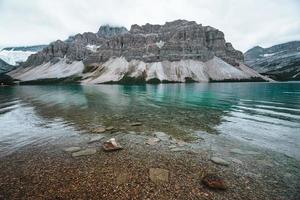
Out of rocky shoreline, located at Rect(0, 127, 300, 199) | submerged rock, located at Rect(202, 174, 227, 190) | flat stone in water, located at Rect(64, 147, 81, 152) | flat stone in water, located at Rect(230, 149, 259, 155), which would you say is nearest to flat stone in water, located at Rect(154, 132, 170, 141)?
rocky shoreline, located at Rect(0, 127, 300, 199)

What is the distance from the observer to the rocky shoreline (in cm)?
1196

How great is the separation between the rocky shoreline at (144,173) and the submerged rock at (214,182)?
6 centimetres

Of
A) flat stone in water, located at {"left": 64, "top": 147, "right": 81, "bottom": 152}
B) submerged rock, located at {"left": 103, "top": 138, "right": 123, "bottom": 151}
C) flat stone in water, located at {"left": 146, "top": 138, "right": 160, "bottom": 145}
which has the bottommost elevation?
flat stone in water, located at {"left": 64, "top": 147, "right": 81, "bottom": 152}

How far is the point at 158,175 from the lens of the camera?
14156 mm

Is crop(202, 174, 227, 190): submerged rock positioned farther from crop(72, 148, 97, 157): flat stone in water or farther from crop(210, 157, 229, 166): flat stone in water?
crop(72, 148, 97, 157): flat stone in water

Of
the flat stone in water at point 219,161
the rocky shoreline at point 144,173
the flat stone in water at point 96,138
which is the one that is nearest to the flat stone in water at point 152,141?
the rocky shoreline at point 144,173

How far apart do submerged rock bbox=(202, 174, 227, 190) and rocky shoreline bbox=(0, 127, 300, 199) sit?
0.06 metres

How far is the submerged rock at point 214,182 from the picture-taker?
490 inches

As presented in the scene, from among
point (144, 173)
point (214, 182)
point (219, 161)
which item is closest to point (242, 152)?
point (219, 161)

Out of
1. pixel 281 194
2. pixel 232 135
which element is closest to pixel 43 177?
pixel 281 194

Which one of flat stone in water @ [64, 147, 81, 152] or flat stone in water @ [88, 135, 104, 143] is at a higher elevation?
flat stone in water @ [88, 135, 104, 143]

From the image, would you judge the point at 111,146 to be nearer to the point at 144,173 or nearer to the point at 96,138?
the point at 96,138

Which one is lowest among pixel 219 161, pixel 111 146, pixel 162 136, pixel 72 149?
pixel 72 149

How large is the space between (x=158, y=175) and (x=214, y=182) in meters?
3.64
